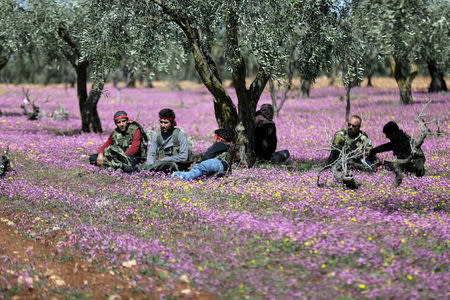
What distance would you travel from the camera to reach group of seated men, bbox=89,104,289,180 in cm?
1184

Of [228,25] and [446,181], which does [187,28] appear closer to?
[228,25]

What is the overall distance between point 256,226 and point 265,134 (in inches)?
299

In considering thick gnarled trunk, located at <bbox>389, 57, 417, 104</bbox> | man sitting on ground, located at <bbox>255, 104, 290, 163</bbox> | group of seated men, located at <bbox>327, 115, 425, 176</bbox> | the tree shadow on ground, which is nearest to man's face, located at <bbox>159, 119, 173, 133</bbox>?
the tree shadow on ground

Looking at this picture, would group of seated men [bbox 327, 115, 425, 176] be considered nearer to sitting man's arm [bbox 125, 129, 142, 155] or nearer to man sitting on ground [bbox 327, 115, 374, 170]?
man sitting on ground [bbox 327, 115, 374, 170]

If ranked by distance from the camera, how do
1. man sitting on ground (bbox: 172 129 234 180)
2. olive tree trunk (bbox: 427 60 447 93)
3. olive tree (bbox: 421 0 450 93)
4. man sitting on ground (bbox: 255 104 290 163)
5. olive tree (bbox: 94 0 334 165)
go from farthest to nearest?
olive tree trunk (bbox: 427 60 447 93) < olive tree (bbox: 421 0 450 93) < man sitting on ground (bbox: 255 104 290 163) < man sitting on ground (bbox: 172 129 234 180) < olive tree (bbox: 94 0 334 165)

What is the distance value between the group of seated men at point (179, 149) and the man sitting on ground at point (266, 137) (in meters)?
1.74

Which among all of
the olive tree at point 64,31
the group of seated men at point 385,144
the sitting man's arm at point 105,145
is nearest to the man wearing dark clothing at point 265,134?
the group of seated men at point 385,144

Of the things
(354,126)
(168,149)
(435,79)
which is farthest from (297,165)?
(435,79)

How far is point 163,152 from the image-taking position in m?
12.6

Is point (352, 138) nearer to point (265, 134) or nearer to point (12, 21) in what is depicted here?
point (265, 134)

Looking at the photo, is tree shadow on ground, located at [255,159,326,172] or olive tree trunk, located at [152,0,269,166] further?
tree shadow on ground, located at [255,159,326,172]

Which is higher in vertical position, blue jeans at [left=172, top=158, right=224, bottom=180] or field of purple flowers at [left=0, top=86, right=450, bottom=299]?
blue jeans at [left=172, top=158, right=224, bottom=180]

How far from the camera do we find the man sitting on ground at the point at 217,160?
11.6m

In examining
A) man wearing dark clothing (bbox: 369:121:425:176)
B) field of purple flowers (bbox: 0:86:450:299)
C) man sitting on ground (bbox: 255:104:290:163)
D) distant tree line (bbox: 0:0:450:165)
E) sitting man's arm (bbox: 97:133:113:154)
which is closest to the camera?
field of purple flowers (bbox: 0:86:450:299)
